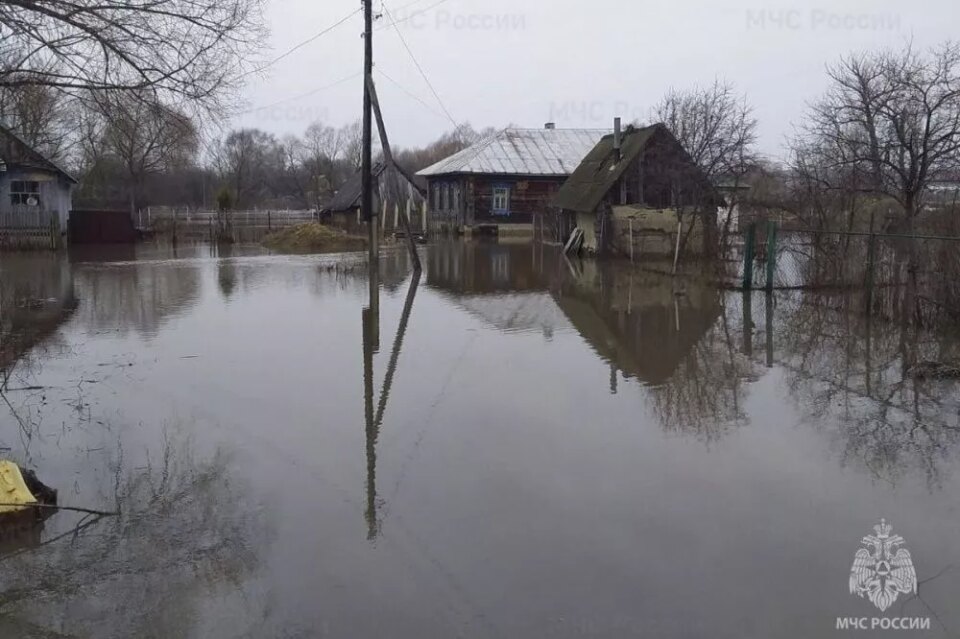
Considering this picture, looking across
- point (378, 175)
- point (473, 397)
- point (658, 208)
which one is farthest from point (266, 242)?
point (473, 397)

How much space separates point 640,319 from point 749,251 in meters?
3.57

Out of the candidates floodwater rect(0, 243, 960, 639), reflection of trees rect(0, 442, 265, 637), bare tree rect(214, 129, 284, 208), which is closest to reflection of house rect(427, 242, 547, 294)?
floodwater rect(0, 243, 960, 639)

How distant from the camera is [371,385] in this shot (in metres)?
9.67

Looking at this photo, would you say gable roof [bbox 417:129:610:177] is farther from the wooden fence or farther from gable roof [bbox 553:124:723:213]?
the wooden fence

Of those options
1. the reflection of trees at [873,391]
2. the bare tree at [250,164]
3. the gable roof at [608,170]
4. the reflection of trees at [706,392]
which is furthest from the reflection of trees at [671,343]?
the bare tree at [250,164]

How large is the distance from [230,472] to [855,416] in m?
5.75

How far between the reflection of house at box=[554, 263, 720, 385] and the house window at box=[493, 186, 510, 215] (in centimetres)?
2574

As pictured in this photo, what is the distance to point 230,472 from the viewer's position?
22.1ft

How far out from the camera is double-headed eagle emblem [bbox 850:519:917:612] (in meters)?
4.77

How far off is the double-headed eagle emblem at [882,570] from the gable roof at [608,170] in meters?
18.8

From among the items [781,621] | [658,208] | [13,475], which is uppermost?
[658,208]

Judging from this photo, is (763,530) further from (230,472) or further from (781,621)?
(230,472)

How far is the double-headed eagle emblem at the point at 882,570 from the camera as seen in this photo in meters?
4.77

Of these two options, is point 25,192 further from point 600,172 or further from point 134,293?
point 600,172
